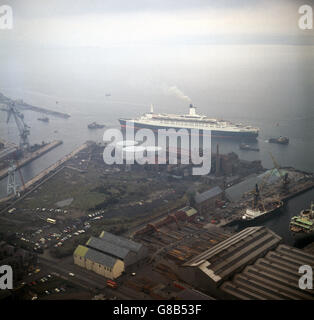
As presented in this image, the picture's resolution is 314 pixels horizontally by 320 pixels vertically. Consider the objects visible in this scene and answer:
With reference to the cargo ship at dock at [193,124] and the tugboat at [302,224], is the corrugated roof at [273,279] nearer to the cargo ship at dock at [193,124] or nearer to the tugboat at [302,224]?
the tugboat at [302,224]

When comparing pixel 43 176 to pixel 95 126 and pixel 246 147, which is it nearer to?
pixel 95 126

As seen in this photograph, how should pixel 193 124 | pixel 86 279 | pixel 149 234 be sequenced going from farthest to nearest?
pixel 193 124 < pixel 149 234 < pixel 86 279

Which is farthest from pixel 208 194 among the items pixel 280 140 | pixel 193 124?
pixel 193 124

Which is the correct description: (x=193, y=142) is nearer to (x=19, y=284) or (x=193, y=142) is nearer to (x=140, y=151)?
(x=140, y=151)

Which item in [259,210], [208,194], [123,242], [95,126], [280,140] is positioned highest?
[95,126]

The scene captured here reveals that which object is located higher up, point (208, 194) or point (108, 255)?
point (208, 194)

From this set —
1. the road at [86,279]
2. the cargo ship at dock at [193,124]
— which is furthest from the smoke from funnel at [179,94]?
the road at [86,279]
